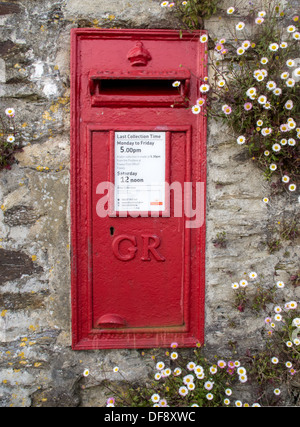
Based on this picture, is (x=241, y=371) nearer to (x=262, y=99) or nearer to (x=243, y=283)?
(x=243, y=283)

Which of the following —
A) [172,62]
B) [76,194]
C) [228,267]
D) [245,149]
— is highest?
[172,62]

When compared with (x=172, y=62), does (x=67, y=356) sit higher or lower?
lower

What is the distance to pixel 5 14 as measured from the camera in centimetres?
185

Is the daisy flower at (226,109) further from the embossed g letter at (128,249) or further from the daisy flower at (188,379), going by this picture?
the daisy flower at (188,379)

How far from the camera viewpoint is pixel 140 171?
1876 mm

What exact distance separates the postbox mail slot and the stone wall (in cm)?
23

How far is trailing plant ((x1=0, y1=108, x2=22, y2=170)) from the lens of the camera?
186cm

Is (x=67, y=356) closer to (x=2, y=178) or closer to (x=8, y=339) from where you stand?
(x=8, y=339)

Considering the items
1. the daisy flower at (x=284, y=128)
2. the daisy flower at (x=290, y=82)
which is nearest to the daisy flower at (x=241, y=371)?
the daisy flower at (x=284, y=128)

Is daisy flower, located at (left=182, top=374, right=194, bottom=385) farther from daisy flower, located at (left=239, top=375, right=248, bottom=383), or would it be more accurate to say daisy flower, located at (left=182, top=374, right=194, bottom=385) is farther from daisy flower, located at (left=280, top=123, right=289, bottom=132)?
daisy flower, located at (left=280, top=123, right=289, bottom=132)

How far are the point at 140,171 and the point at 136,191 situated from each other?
12cm

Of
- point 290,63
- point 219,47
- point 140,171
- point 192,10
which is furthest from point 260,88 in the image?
point 140,171
